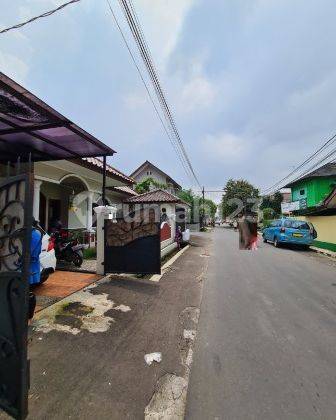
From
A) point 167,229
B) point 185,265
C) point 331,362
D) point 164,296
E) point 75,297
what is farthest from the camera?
point 167,229

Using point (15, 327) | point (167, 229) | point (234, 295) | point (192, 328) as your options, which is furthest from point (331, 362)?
point (167, 229)

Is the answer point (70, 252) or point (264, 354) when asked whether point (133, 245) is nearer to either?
point (70, 252)

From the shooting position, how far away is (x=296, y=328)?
181 inches

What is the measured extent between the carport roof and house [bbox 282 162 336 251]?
43.0 ft

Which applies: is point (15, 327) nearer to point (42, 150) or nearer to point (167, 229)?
point (42, 150)

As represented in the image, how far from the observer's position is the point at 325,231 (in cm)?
1675

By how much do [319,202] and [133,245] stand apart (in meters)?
26.6

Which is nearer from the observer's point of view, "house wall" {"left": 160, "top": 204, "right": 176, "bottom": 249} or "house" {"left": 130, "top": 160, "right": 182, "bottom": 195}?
"house wall" {"left": 160, "top": 204, "right": 176, "bottom": 249}

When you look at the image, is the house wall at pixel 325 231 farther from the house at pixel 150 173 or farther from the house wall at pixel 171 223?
the house at pixel 150 173

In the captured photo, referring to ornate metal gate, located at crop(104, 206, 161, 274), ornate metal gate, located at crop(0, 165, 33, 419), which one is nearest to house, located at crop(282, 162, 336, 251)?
ornate metal gate, located at crop(104, 206, 161, 274)

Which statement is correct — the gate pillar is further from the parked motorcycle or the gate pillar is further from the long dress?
the long dress

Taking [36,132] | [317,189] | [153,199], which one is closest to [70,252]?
[36,132]

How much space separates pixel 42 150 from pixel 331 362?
676cm

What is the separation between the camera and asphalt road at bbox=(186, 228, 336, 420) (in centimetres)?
267
